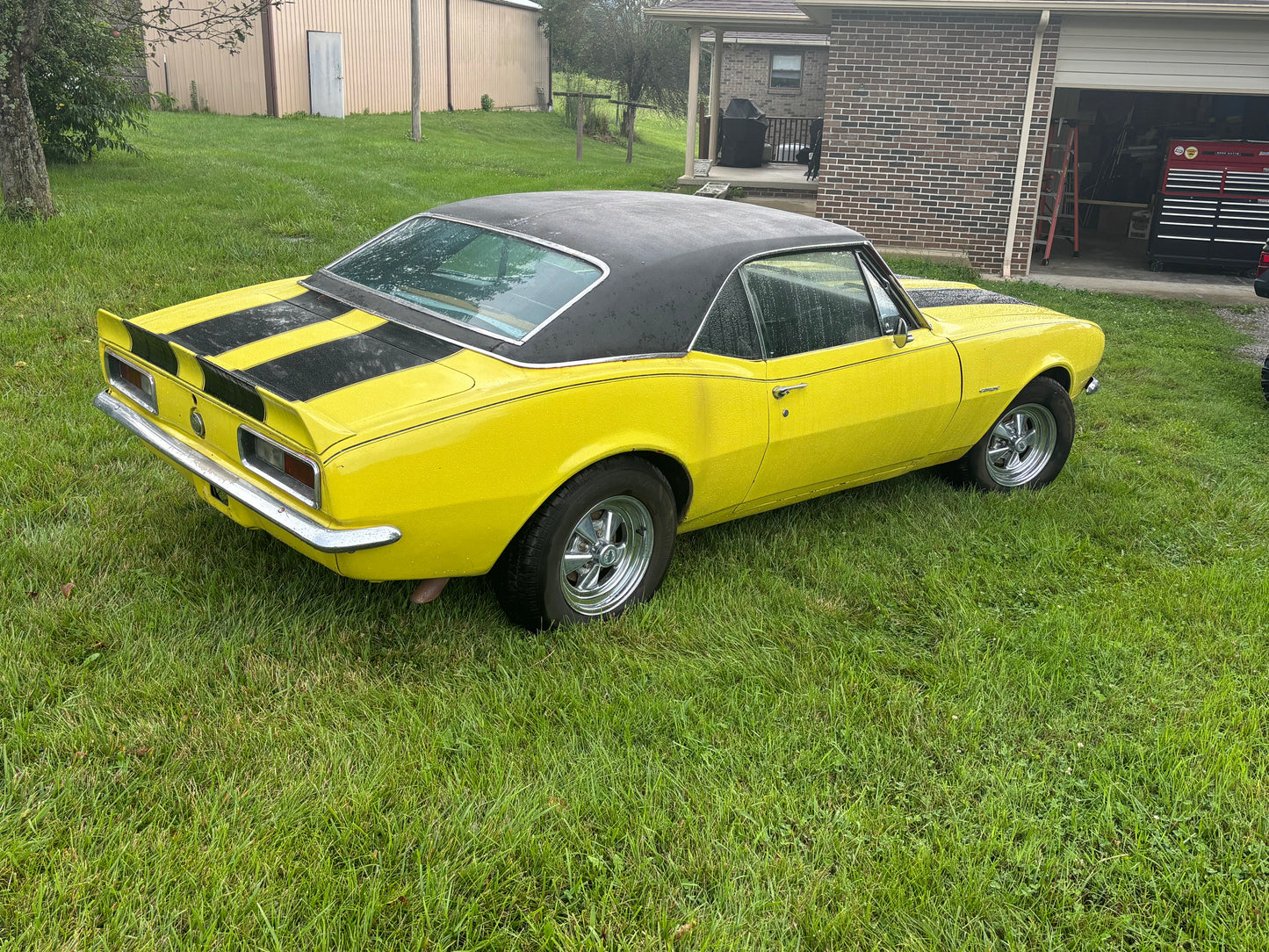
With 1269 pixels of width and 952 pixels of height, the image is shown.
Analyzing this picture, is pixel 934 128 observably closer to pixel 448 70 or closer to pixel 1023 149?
pixel 1023 149

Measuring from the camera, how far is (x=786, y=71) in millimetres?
28062

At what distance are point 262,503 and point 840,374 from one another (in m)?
2.29

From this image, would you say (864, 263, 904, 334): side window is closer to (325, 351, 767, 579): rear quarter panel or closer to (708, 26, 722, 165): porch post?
(325, 351, 767, 579): rear quarter panel

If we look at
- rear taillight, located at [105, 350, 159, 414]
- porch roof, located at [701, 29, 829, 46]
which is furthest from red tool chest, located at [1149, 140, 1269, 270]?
porch roof, located at [701, 29, 829, 46]

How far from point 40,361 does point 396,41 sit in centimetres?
2293

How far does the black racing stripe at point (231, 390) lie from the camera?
314 centimetres

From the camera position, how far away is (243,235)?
31.2 feet

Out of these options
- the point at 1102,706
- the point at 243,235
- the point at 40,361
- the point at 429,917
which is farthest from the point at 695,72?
the point at 429,917

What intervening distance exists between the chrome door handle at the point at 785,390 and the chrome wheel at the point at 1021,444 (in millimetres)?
1551

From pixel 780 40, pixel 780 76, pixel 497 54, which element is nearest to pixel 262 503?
pixel 780 40

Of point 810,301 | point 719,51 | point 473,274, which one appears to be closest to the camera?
point 473,274

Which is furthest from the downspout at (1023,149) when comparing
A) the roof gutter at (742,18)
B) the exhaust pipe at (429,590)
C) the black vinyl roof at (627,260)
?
the exhaust pipe at (429,590)

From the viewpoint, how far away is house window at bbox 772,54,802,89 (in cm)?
2791

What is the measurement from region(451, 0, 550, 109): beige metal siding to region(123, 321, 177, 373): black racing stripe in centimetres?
2752
